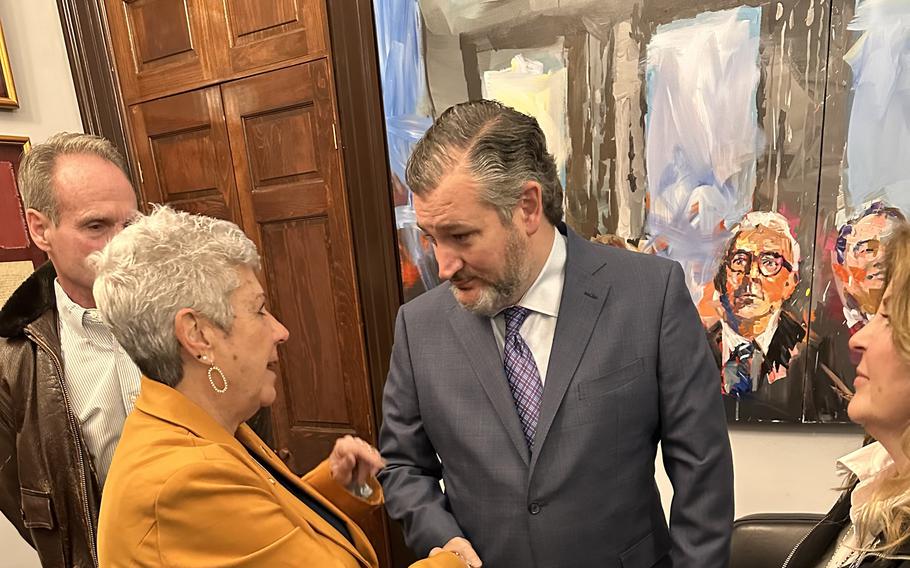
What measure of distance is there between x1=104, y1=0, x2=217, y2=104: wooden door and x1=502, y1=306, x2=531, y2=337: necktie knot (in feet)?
6.53

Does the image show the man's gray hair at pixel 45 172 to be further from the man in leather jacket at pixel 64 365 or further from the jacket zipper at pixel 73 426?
the jacket zipper at pixel 73 426

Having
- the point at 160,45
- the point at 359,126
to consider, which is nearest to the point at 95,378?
the point at 359,126

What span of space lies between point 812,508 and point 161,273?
2223 millimetres

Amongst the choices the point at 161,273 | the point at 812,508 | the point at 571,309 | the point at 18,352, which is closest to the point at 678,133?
the point at 571,309

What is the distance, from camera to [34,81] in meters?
2.54

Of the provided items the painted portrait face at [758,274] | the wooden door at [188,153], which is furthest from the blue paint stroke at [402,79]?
the painted portrait face at [758,274]

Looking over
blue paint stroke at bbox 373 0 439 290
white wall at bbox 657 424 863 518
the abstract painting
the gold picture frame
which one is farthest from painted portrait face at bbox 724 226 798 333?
the gold picture frame

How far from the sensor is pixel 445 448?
1217 millimetres

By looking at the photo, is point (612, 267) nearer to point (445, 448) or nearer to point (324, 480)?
point (445, 448)

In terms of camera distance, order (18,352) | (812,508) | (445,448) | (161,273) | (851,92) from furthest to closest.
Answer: (812,508)
(851,92)
(18,352)
(445,448)
(161,273)

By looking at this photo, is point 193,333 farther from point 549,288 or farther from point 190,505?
point 549,288

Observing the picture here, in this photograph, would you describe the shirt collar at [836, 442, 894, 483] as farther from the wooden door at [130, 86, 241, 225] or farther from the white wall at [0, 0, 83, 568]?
the white wall at [0, 0, 83, 568]

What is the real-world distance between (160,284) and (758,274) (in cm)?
173

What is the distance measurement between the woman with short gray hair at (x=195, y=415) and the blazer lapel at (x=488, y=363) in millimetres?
272
